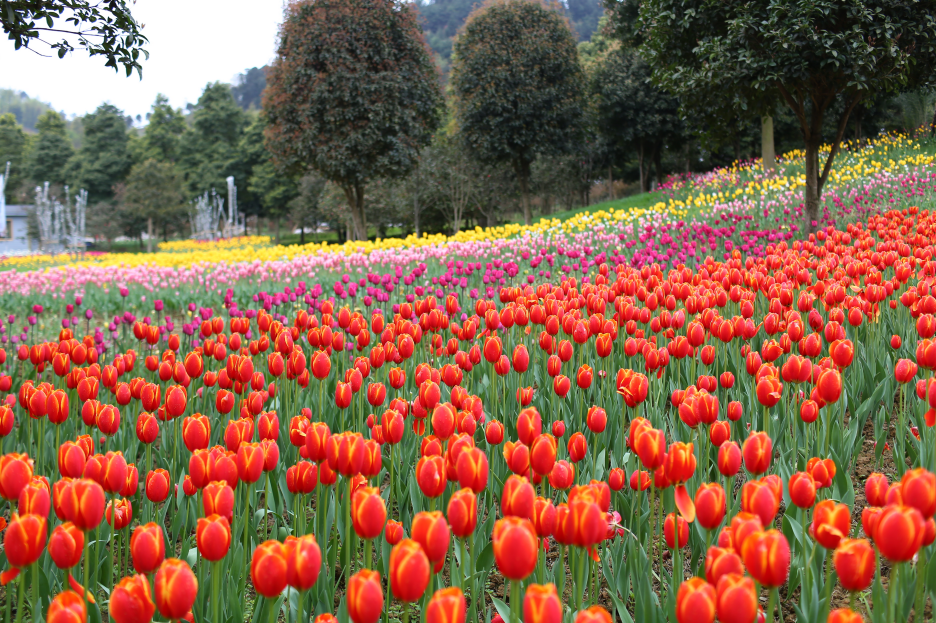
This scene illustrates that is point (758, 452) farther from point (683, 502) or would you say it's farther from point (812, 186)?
point (812, 186)

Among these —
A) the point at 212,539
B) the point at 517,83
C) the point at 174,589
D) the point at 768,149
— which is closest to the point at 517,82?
the point at 517,83

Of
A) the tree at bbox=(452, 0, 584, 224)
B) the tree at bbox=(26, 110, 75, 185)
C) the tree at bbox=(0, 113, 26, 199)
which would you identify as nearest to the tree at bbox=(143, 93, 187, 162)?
the tree at bbox=(26, 110, 75, 185)

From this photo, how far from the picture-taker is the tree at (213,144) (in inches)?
2207

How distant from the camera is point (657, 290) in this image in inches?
173

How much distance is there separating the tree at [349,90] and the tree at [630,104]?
11284 millimetres

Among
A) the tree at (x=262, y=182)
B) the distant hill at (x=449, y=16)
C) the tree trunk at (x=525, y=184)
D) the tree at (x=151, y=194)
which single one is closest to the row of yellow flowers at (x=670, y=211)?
the tree trunk at (x=525, y=184)

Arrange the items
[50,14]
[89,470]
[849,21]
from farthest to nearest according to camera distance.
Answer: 1. [849,21]
2. [50,14]
3. [89,470]

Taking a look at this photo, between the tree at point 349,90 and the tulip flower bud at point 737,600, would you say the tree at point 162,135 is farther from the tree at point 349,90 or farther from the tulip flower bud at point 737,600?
the tulip flower bud at point 737,600

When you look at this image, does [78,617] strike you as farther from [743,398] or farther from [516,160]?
[516,160]

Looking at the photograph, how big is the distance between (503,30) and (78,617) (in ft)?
91.1

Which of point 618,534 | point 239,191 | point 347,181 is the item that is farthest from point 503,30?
point 239,191

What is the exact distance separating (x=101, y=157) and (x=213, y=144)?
9.59 meters

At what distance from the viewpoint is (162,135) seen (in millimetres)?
64562

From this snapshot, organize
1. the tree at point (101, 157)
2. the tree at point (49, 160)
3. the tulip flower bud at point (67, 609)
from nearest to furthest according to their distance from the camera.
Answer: the tulip flower bud at point (67, 609), the tree at point (101, 157), the tree at point (49, 160)
